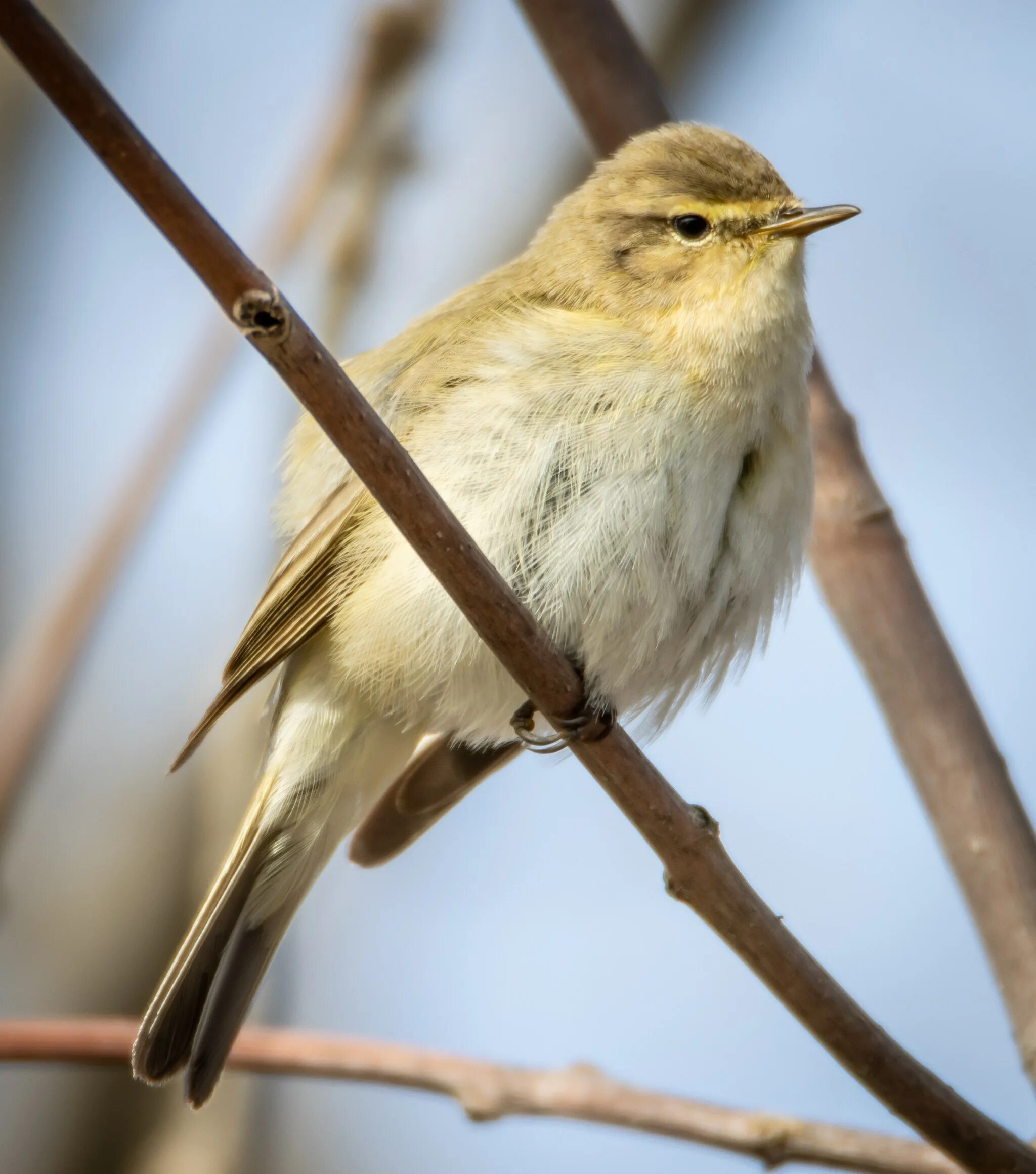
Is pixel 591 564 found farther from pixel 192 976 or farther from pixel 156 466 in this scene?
pixel 192 976

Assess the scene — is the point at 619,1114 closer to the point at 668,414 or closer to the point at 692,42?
the point at 668,414

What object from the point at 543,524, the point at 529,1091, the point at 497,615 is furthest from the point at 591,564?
the point at 529,1091

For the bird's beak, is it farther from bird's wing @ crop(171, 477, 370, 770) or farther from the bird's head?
bird's wing @ crop(171, 477, 370, 770)

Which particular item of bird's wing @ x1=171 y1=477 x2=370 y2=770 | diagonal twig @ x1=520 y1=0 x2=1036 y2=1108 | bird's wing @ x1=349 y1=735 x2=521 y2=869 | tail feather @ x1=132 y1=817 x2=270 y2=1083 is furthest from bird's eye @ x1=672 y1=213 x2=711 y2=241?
tail feather @ x1=132 y1=817 x2=270 y2=1083

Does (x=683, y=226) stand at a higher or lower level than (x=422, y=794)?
higher

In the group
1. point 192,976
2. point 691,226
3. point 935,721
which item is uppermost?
point 691,226
